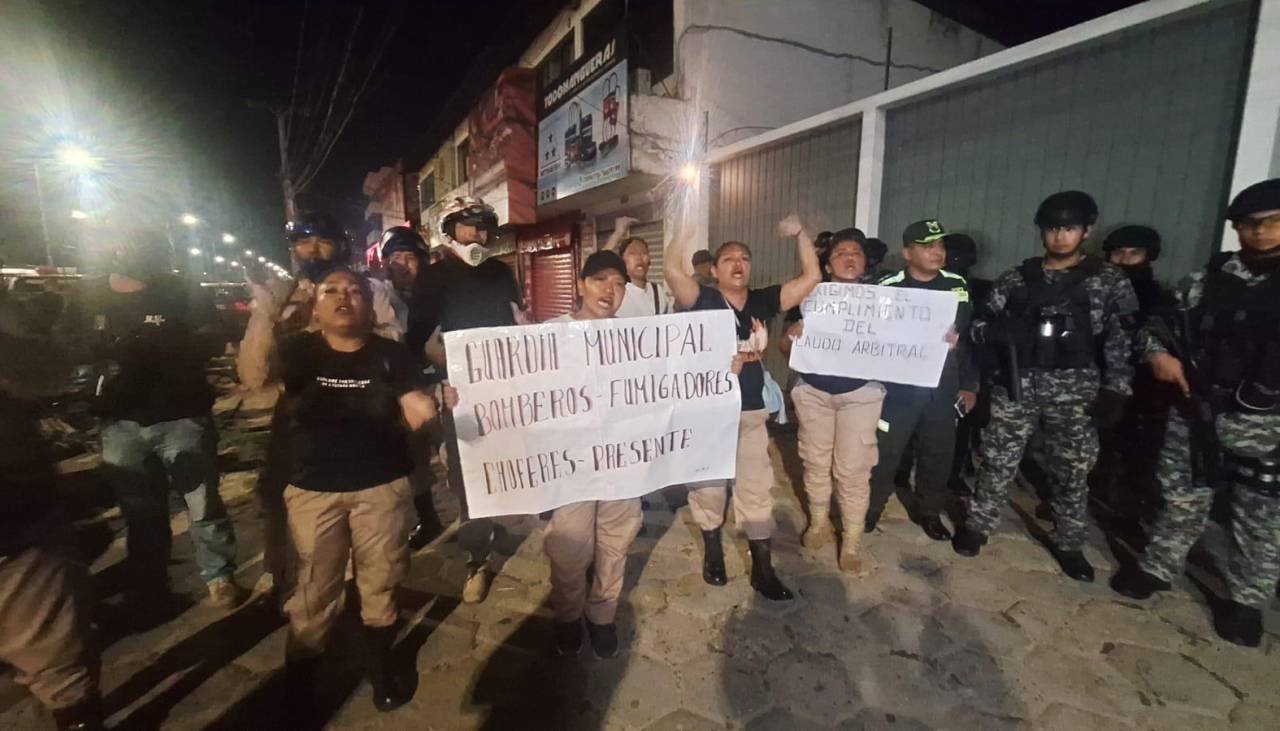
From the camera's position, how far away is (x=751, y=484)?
322 cm

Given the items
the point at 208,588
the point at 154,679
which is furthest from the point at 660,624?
the point at 208,588

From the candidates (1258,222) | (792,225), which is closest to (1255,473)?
(1258,222)

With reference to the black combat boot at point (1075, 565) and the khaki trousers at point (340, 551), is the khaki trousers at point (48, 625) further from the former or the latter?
the black combat boot at point (1075, 565)

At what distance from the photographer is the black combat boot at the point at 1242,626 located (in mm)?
2846

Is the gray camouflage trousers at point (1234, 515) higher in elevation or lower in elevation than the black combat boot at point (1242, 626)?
higher

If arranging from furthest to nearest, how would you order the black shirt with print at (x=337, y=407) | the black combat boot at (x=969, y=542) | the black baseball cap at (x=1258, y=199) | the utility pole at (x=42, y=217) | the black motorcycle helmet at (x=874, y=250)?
the utility pole at (x=42, y=217) → the black motorcycle helmet at (x=874, y=250) → the black combat boot at (x=969, y=542) → the black baseball cap at (x=1258, y=199) → the black shirt with print at (x=337, y=407)

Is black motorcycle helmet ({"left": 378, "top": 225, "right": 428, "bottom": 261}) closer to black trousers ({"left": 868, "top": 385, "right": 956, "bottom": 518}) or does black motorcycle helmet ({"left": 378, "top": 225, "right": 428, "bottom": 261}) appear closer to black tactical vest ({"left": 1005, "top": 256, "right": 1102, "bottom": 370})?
A: black trousers ({"left": 868, "top": 385, "right": 956, "bottom": 518})

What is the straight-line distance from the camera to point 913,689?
8.44ft

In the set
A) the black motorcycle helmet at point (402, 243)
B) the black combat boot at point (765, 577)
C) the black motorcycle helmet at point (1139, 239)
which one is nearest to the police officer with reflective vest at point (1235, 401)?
the black motorcycle helmet at point (1139, 239)

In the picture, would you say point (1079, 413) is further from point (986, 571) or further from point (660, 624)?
point (660, 624)

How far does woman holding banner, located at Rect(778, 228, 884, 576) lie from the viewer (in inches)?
135

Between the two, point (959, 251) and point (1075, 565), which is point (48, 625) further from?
point (959, 251)

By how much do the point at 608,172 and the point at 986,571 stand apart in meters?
7.94

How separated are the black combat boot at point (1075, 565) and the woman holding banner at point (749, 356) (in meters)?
1.87
